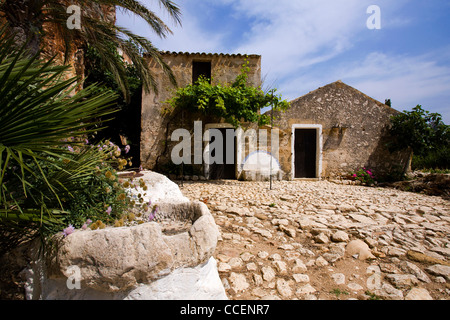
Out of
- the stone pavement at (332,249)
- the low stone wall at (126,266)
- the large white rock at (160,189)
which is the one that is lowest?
A: the stone pavement at (332,249)

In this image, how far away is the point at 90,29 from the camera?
412cm

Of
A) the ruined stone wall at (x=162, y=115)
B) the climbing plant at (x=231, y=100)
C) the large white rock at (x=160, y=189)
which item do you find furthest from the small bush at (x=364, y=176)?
the large white rock at (x=160, y=189)

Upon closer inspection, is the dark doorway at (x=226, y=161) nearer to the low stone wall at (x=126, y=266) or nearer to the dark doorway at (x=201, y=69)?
the dark doorway at (x=201, y=69)

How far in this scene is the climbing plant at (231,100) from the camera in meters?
7.35

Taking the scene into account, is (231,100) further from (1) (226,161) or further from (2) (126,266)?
(2) (126,266)

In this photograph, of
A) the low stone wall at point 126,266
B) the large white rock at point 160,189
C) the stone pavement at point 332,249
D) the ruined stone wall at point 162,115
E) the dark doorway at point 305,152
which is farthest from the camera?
the dark doorway at point 305,152

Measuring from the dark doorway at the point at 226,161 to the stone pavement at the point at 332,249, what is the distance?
3.66 m

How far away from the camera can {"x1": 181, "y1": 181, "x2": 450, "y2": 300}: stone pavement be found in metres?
2.29

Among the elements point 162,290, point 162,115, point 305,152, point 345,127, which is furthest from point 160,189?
point 345,127

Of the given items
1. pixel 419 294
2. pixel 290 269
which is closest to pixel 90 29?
pixel 290 269

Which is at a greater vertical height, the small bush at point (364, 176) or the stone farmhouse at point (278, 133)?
the stone farmhouse at point (278, 133)

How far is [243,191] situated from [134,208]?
410 cm

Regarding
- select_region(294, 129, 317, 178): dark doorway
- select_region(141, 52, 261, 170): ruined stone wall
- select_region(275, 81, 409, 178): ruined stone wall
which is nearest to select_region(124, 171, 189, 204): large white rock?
select_region(141, 52, 261, 170): ruined stone wall

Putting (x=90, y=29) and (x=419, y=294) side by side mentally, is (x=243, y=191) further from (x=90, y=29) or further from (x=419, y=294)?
(x=90, y=29)
